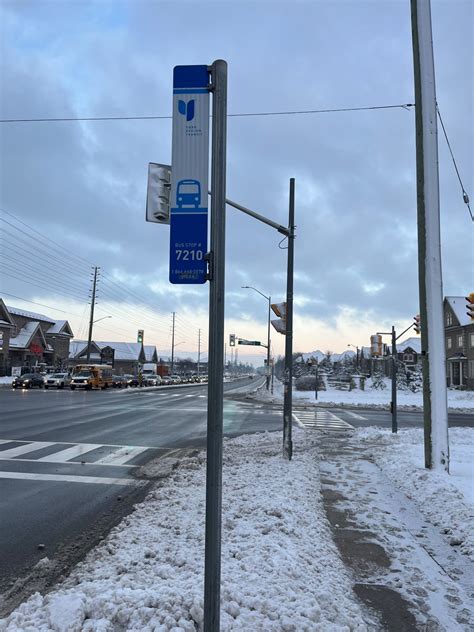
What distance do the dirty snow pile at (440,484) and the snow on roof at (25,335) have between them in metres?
60.0

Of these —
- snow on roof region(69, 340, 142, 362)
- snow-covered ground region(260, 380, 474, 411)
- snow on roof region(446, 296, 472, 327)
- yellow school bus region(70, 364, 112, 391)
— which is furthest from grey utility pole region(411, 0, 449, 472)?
snow on roof region(69, 340, 142, 362)

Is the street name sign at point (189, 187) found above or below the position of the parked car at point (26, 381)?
above

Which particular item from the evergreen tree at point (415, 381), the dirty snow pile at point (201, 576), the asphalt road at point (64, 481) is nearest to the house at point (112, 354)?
the evergreen tree at point (415, 381)

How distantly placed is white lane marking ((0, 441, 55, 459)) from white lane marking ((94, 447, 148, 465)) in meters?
1.84

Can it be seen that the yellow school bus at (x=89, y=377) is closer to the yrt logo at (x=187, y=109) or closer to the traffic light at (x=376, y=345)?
the traffic light at (x=376, y=345)

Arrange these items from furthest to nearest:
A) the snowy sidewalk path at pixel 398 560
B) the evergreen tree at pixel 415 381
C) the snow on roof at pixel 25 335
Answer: the snow on roof at pixel 25 335 → the evergreen tree at pixel 415 381 → the snowy sidewalk path at pixel 398 560

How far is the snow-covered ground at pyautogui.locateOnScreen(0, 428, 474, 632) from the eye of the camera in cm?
327

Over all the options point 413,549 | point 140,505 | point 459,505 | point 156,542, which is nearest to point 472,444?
point 459,505

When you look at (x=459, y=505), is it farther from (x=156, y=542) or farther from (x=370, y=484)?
(x=156, y=542)

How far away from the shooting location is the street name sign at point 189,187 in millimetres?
2727

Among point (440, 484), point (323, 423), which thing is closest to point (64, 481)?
point (440, 484)

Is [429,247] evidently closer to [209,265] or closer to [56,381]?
[209,265]

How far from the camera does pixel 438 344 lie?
886cm

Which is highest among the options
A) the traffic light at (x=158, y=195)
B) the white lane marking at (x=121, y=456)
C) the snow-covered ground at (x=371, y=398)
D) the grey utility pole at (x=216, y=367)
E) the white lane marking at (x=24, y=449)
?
the traffic light at (x=158, y=195)
